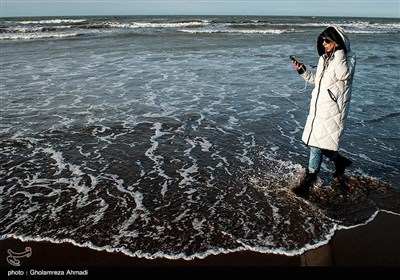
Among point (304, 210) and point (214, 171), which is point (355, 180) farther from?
point (214, 171)

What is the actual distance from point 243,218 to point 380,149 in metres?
3.43

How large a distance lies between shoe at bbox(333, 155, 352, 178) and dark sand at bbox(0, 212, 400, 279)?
1.25 meters

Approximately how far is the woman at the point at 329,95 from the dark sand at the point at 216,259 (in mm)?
1145

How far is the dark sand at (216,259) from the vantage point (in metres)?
3.45

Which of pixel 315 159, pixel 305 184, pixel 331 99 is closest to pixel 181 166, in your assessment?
pixel 305 184

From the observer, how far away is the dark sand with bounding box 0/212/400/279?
3.45 metres

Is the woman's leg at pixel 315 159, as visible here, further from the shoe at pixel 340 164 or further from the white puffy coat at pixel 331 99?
the shoe at pixel 340 164

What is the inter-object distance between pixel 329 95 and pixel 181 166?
2.57 metres

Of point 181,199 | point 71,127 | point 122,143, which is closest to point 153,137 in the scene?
point 122,143

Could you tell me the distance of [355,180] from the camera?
16.8ft

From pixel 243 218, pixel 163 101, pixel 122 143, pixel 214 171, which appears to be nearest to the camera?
pixel 243 218

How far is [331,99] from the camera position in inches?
166

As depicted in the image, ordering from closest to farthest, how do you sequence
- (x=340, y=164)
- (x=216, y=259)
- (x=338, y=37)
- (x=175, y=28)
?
(x=216, y=259) → (x=338, y=37) → (x=340, y=164) → (x=175, y=28)

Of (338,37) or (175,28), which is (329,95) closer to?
(338,37)
